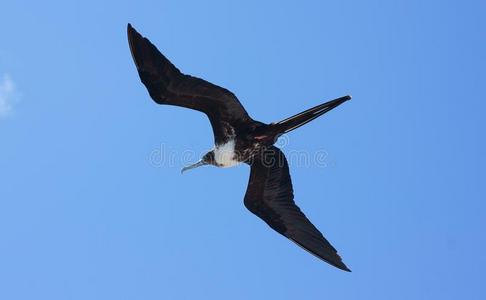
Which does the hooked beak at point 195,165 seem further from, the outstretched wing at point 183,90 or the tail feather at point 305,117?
the tail feather at point 305,117

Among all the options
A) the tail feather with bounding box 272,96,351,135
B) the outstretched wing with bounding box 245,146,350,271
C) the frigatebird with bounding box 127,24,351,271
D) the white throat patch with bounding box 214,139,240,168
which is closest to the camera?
the tail feather with bounding box 272,96,351,135

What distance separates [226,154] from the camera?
8727 mm

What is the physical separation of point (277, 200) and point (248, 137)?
1.08m

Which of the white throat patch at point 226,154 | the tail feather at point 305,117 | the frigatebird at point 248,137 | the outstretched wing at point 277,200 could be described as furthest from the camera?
the outstretched wing at point 277,200

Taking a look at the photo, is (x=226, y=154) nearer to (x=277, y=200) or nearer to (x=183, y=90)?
(x=277, y=200)

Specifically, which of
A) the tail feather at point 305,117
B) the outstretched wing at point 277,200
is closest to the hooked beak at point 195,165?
the outstretched wing at point 277,200

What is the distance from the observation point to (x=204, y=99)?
809 cm

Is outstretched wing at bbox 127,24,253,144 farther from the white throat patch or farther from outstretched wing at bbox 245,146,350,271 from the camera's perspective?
outstretched wing at bbox 245,146,350,271

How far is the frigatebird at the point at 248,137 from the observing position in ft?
25.0

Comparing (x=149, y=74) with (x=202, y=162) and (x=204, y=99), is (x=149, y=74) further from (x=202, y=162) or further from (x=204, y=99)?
(x=202, y=162)

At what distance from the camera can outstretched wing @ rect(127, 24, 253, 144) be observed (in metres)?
7.47

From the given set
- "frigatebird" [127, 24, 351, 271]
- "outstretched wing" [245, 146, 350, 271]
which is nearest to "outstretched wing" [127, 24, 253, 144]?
"frigatebird" [127, 24, 351, 271]

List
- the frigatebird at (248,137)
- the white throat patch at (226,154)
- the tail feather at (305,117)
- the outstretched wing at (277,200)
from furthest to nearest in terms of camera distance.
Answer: the outstretched wing at (277,200) < the white throat patch at (226,154) < the frigatebird at (248,137) < the tail feather at (305,117)

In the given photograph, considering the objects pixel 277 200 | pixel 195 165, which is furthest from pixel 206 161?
pixel 277 200
